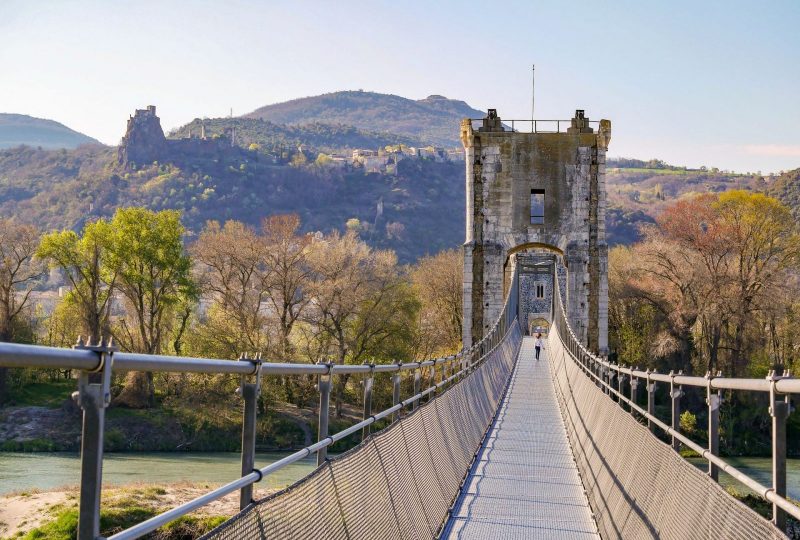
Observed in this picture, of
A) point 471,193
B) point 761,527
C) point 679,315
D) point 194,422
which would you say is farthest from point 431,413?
point 679,315

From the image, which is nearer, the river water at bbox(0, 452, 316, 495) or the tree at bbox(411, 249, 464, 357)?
the river water at bbox(0, 452, 316, 495)

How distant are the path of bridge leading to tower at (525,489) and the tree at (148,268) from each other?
27.2 metres

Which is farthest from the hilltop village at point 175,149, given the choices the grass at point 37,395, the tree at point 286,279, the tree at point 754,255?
the tree at point 754,255

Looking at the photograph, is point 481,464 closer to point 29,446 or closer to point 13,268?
point 29,446

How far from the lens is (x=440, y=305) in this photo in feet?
151

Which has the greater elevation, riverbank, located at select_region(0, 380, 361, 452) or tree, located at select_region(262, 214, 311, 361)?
tree, located at select_region(262, 214, 311, 361)

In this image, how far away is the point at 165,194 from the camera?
4252 inches

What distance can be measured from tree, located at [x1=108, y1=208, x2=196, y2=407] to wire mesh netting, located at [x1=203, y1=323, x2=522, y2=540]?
31.6 m

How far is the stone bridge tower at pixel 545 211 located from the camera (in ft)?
82.7

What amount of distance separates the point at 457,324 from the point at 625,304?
774cm

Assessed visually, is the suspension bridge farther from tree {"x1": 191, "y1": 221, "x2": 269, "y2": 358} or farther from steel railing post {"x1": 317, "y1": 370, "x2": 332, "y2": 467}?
tree {"x1": 191, "y1": 221, "x2": 269, "y2": 358}

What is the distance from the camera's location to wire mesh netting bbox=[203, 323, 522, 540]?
3400mm

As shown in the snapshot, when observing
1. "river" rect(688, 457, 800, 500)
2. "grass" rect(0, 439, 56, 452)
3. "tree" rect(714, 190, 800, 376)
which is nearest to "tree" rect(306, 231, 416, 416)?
"grass" rect(0, 439, 56, 452)

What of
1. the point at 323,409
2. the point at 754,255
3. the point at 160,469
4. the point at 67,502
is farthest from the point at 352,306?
the point at 323,409
